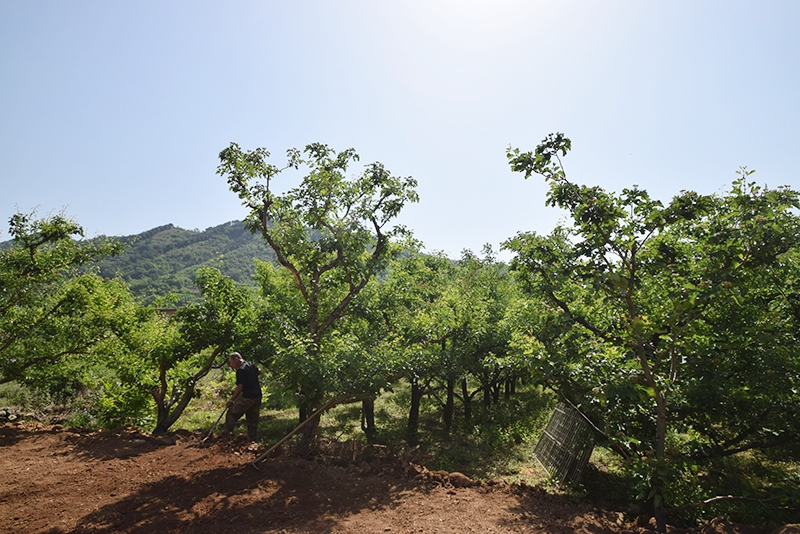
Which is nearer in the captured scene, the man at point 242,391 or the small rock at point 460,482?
the small rock at point 460,482

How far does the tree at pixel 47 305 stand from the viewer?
874 centimetres

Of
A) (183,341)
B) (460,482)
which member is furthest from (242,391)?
(460,482)

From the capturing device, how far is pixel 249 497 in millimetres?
5633

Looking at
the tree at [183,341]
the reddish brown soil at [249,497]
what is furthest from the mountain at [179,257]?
the reddish brown soil at [249,497]

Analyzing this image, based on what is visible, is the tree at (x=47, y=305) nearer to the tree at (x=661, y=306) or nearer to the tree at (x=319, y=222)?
the tree at (x=319, y=222)

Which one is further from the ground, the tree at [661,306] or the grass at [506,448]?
the tree at [661,306]

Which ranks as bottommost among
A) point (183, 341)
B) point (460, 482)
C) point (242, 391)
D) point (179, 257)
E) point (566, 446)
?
point (566, 446)

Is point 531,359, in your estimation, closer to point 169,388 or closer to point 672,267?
point 672,267

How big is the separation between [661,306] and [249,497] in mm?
6232

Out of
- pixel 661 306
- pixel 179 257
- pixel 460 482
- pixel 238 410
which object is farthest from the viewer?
pixel 179 257

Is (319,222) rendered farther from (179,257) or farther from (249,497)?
(179,257)

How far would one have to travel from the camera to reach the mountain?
68500 millimetres

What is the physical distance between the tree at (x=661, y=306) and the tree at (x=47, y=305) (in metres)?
9.54

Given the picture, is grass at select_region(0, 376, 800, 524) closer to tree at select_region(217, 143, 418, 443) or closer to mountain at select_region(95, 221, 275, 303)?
tree at select_region(217, 143, 418, 443)
